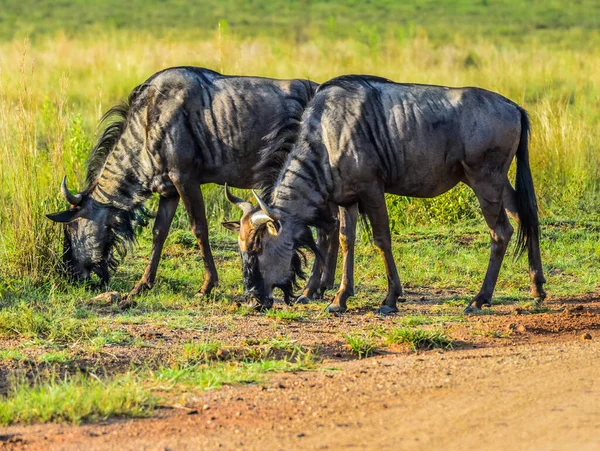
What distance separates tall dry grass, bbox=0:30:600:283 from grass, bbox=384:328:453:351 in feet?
12.6

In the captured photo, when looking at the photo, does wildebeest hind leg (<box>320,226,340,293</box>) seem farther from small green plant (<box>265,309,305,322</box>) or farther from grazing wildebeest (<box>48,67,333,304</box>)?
small green plant (<box>265,309,305,322</box>)

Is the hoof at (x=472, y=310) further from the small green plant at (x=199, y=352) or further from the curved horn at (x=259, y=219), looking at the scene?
the small green plant at (x=199, y=352)

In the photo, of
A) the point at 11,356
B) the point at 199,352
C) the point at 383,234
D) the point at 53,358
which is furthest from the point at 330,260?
the point at 11,356

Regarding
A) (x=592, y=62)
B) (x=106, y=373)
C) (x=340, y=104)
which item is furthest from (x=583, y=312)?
(x=592, y=62)

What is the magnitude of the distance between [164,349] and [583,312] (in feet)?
11.6

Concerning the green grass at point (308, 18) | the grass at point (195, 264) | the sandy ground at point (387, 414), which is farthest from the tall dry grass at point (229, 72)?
the green grass at point (308, 18)

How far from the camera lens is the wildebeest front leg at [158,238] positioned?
1004 cm

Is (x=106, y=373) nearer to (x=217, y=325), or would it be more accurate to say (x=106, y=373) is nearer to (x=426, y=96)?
(x=217, y=325)

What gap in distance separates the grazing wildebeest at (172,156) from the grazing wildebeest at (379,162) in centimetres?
91

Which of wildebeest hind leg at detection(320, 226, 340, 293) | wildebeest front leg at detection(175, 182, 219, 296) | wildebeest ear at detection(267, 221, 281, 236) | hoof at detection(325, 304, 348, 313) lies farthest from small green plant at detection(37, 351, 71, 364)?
wildebeest hind leg at detection(320, 226, 340, 293)

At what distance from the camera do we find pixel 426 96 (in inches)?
369

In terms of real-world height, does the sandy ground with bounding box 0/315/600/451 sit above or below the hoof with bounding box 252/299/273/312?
above

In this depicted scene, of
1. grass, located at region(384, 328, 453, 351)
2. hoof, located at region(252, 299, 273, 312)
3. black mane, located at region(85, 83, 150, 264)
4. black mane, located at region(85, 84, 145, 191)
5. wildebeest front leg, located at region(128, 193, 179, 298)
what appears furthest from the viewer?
black mane, located at region(85, 84, 145, 191)

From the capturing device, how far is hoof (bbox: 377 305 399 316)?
9.18m
